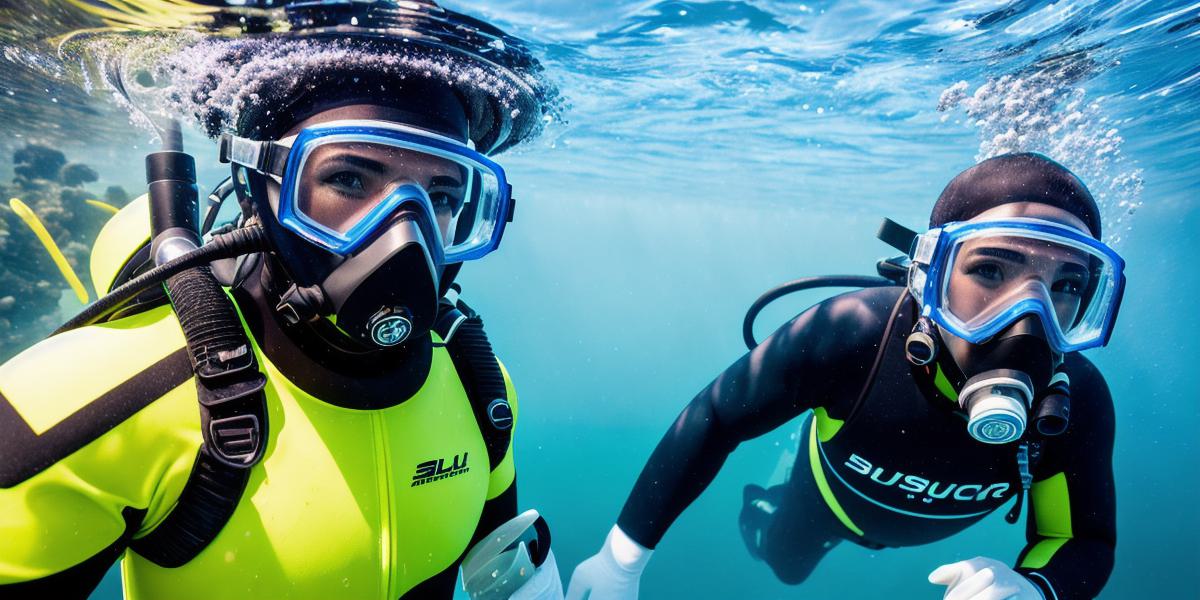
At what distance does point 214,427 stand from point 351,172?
0.99 metres

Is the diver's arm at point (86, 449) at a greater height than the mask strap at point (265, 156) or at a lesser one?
lesser

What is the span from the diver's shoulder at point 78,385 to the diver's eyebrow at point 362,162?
31.3 inches

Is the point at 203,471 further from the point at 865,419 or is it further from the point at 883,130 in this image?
the point at 883,130

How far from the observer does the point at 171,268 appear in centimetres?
169

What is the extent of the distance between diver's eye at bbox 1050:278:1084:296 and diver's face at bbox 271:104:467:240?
3.22 meters

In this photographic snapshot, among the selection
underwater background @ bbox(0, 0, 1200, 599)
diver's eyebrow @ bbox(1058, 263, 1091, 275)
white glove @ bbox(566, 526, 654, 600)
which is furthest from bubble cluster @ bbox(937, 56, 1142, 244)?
white glove @ bbox(566, 526, 654, 600)

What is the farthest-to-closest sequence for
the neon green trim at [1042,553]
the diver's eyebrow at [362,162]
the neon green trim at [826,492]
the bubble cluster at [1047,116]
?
the bubble cluster at [1047,116]
the neon green trim at [826,492]
the neon green trim at [1042,553]
the diver's eyebrow at [362,162]

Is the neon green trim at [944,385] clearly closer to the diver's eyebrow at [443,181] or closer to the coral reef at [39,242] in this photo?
the diver's eyebrow at [443,181]

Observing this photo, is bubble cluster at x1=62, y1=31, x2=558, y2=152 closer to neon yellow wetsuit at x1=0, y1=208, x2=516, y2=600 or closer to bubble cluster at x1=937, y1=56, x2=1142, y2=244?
neon yellow wetsuit at x1=0, y1=208, x2=516, y2=600

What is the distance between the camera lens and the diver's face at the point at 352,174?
6.93 ft

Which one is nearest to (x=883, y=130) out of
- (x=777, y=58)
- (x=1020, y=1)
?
(x=777, y=58)

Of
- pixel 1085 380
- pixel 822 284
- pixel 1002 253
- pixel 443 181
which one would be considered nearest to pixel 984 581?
pixel 1085 380

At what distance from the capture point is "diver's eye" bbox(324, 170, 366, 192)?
7.03ft

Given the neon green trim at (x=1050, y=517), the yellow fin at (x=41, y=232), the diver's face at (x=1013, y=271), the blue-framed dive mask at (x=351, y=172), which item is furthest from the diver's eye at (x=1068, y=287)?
the yellow fin at (x=41, y=232)
